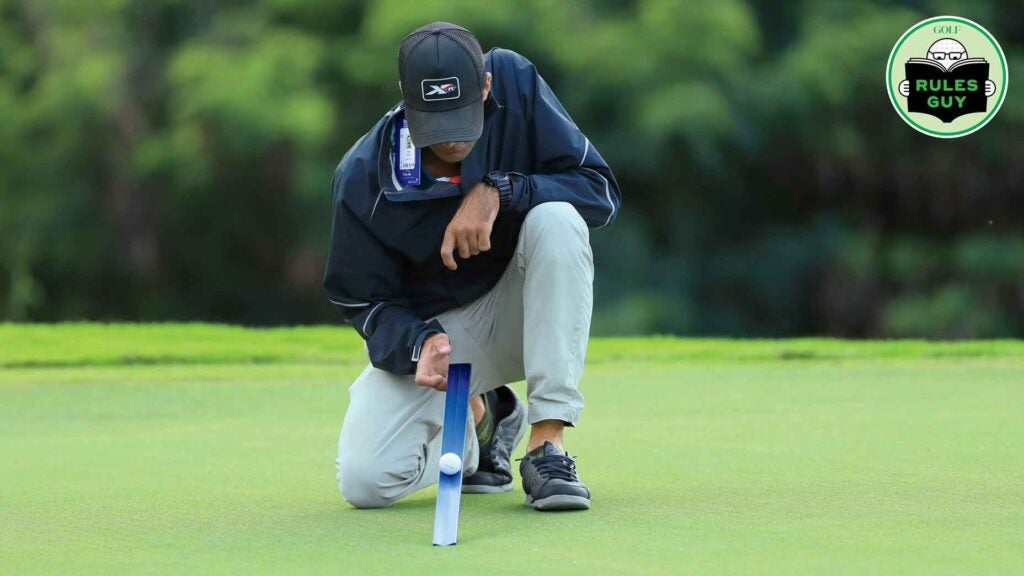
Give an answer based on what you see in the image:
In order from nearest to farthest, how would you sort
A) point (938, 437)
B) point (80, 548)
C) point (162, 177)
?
point (80, 548) → point (938, 437) → point (162, 177)

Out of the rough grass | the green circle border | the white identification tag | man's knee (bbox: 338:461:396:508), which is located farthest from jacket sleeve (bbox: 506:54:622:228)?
the green circle border

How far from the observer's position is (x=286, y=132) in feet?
38.1

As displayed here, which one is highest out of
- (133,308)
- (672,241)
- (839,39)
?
(839,39)

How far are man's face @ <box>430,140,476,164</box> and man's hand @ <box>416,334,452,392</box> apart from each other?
0.31 m

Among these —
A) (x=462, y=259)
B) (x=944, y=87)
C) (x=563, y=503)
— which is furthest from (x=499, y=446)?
(x=944, y=87)

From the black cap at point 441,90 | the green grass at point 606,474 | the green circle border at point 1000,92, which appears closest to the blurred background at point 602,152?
the green circle border at point 1000,92

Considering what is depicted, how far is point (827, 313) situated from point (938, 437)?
7.92 metres

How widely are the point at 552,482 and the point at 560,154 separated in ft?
2.04

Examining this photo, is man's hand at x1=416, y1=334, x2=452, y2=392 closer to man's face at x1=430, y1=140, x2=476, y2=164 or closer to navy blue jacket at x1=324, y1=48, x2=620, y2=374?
navy blue jacket at x1=324, y1=48, x2=620, y2=374

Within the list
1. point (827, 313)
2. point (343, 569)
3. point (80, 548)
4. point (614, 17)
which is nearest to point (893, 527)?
point (343, 569)

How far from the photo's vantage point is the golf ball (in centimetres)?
230

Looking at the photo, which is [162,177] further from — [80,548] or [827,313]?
[80,548]

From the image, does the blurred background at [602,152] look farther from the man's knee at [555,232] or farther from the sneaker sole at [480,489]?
the man's knee at [555,232]

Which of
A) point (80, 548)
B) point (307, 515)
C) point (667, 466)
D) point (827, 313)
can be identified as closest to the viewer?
point (80, 548)
